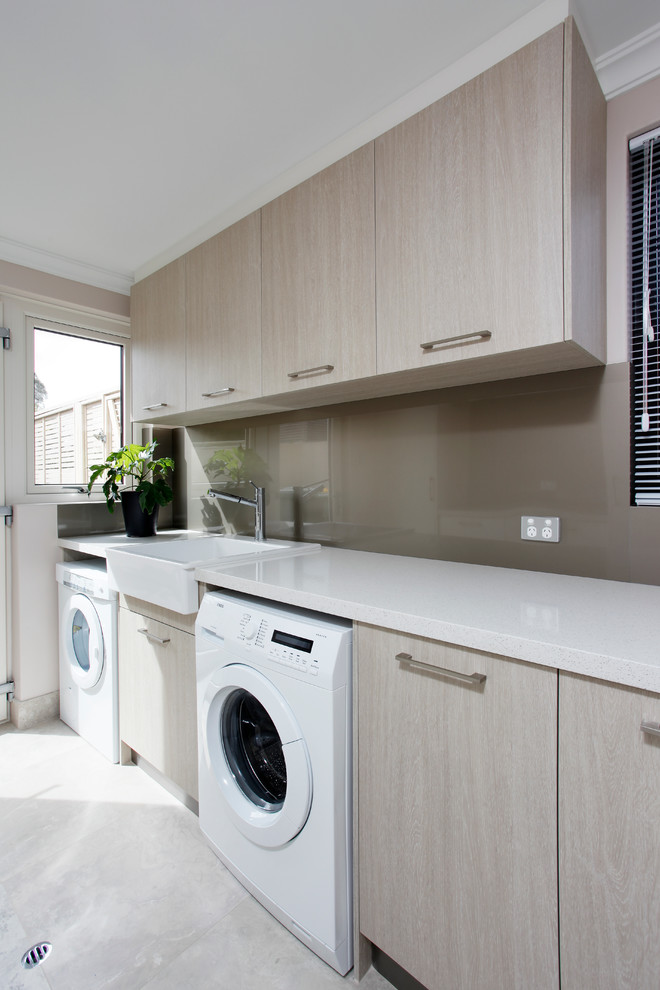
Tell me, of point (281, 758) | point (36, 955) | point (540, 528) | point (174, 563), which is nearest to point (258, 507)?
point (174, 563)

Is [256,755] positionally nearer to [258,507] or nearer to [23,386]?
[258,507]

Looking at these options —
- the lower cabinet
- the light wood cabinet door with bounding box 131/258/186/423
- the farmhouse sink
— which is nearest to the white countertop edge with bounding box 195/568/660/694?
the farmhouse sink

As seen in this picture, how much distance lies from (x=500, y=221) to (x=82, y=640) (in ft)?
8.13

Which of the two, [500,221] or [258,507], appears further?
[258,507]

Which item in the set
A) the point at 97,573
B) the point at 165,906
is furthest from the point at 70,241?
the point at 165,906

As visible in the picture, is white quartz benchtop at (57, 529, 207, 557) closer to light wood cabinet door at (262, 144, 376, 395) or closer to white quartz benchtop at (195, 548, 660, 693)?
white quartz benchtop at (195, 548, 660, 693)

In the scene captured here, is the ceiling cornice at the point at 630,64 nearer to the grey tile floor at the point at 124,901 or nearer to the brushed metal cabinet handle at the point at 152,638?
the brushed metal cabinet handle at the point at 152,638

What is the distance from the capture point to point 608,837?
80 centimetres

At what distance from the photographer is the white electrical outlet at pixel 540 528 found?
1487 mm

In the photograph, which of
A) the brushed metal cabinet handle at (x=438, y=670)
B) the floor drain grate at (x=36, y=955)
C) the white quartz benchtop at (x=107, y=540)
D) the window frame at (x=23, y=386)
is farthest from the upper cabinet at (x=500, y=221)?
the window frame at (x=23, y=386)

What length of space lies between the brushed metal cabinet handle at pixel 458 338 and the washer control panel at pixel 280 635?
0.80 meters

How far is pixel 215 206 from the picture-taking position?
217 centimetres

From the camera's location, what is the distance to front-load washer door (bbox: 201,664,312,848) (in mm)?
1230

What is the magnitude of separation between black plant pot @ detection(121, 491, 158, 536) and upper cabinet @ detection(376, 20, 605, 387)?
1732 mm
